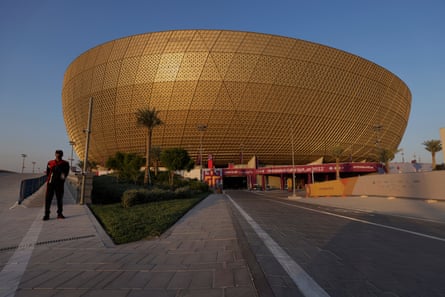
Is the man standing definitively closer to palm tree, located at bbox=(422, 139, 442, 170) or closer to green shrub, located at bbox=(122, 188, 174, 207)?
green shrub, located at bbox=(122, 188, 174, 207)

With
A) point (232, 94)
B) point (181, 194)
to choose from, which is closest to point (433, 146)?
point (232, 94)

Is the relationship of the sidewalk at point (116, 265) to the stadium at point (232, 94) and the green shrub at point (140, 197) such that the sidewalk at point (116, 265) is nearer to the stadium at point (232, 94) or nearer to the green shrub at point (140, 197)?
the green shrub at point (140, 197)

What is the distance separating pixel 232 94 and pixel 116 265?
2000 inches

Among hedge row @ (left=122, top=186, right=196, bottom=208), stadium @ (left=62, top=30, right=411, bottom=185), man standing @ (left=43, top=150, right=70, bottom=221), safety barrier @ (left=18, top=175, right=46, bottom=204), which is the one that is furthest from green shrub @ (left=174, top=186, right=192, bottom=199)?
stadium @ (left=62, top=30, right=411, bottom=185)

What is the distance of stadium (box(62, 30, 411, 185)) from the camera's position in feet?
168

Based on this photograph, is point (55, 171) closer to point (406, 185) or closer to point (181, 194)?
point (181, 194)

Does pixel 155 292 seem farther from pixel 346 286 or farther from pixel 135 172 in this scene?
pixel 135 172

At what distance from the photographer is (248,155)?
206 ft

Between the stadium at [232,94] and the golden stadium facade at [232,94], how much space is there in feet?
0.68

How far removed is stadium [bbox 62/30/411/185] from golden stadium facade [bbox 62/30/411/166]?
0.21 metres

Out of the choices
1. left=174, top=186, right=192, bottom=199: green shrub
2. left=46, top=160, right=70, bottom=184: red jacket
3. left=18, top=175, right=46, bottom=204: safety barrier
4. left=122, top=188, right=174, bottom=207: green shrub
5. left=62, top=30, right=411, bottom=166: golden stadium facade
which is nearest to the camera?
left=46, top=160, right=70, bottom=184: red jacket

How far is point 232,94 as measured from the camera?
5250 cm

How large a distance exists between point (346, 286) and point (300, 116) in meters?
57.7

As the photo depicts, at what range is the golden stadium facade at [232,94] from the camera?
5125 cm
